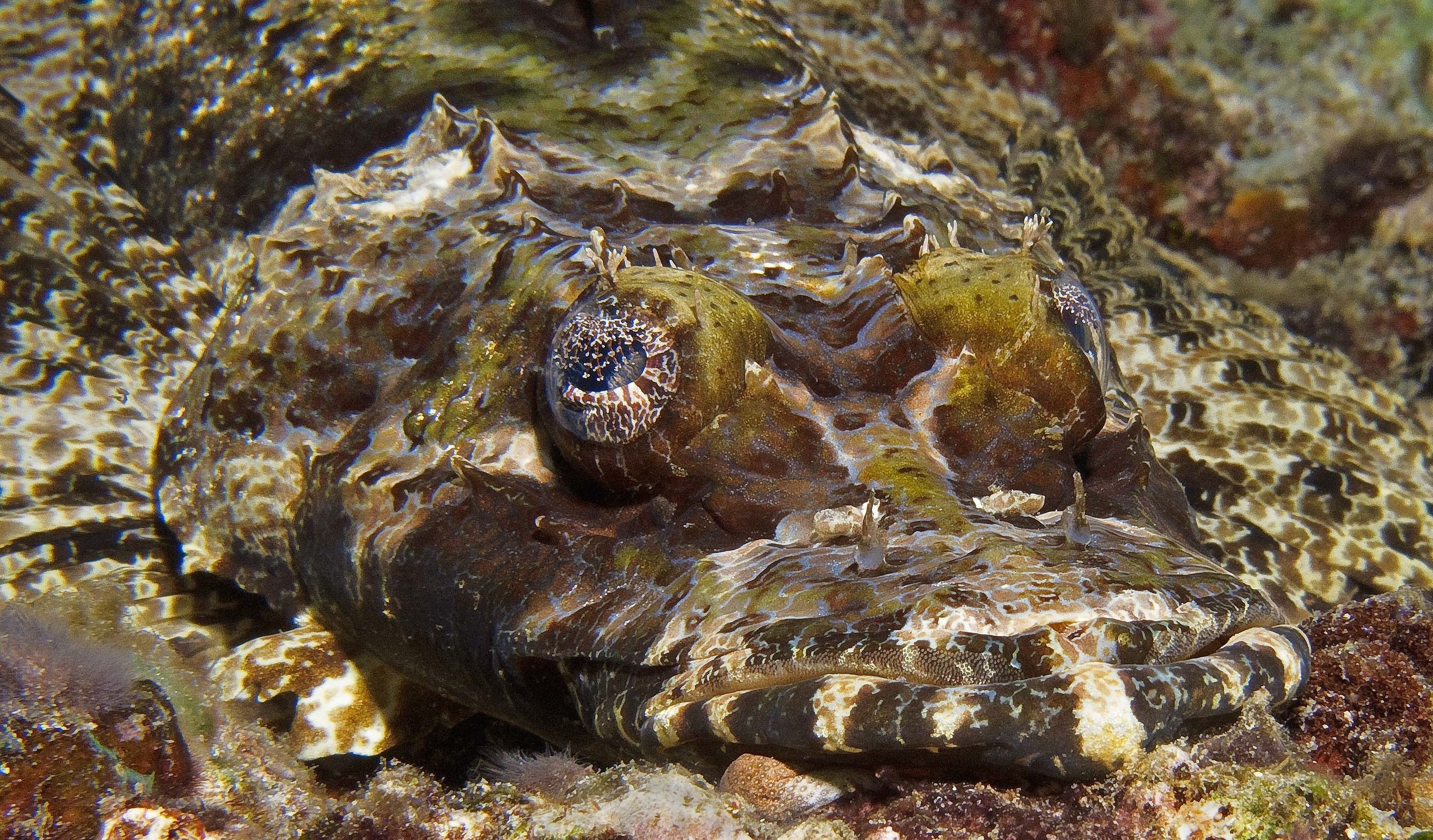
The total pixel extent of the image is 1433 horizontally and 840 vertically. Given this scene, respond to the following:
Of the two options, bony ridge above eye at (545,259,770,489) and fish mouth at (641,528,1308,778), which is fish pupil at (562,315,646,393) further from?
fish mouth at (641,528,1308,778)

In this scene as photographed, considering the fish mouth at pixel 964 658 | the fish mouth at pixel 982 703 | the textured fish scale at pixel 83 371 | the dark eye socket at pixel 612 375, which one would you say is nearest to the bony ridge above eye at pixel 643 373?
the dark eye socket at pixel 612 375

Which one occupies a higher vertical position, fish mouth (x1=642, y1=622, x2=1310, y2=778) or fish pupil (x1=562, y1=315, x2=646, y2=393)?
fish pupil (x1=562, y1=315, x2=646, y2=393)

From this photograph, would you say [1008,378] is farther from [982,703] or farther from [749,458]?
[982,703]

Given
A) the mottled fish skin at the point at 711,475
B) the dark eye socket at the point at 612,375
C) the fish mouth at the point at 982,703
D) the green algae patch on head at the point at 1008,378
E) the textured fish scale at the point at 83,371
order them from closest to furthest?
the fish mouth at the point at 982,703 → the mottled fish skin at the point at 711,475 → the dark eye socket at the point at 612,375 → the green algae patch on head at the point at 1008,378 → the textured fish scale at the point at 83,371

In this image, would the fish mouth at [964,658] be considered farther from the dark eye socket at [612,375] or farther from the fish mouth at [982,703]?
the dark eye socket at [612,375]

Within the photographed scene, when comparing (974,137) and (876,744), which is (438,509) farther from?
(974,137)

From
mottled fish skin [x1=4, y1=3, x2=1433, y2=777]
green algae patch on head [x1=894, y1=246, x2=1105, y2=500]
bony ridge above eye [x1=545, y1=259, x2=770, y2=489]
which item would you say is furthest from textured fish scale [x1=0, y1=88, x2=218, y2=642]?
green algae patch on head [x1=894, y1=246, x2=1105, y2=500]

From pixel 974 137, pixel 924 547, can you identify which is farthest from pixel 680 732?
pixel 974 137
